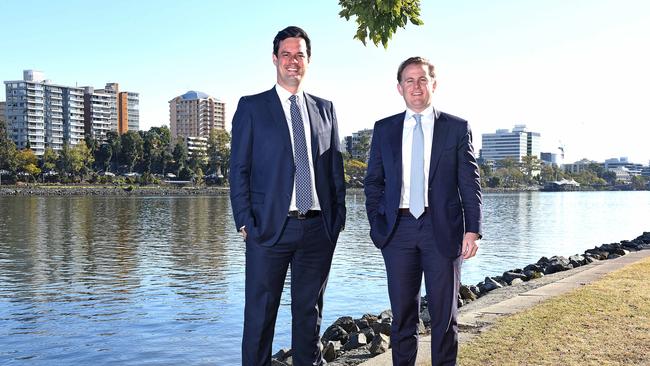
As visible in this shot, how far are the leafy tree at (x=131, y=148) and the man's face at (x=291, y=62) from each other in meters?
149

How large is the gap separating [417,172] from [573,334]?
3737 millimetres

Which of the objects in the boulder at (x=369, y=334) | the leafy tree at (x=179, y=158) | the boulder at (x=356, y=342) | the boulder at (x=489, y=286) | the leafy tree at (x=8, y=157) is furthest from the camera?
the leafy tree at (x=179, y=158)

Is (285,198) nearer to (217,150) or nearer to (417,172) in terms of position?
(417,172)

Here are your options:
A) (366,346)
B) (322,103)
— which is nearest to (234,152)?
(322,103)

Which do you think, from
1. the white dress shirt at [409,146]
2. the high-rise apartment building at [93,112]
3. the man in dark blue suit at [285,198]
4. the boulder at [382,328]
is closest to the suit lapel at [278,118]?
the man in dark blue suit at [285,198]

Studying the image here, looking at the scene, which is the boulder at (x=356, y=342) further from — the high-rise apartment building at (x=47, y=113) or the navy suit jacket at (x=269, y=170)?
the high-rise apartment building at (x=47, y=113)

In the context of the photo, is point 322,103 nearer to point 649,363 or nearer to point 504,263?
point 649,363

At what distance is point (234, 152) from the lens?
16.7 feet

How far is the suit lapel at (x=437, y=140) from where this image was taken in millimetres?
5145

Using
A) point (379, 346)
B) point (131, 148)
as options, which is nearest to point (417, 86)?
point (379, 346)

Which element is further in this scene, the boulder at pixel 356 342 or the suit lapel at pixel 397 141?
the boulder at pixel 356 342

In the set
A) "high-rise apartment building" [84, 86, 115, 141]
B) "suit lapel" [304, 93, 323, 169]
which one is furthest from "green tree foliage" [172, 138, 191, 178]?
"suit lapel" [304, 93, 323, 169]

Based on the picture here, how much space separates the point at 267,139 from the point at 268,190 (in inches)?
15.5

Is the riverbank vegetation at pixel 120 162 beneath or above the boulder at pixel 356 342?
above
